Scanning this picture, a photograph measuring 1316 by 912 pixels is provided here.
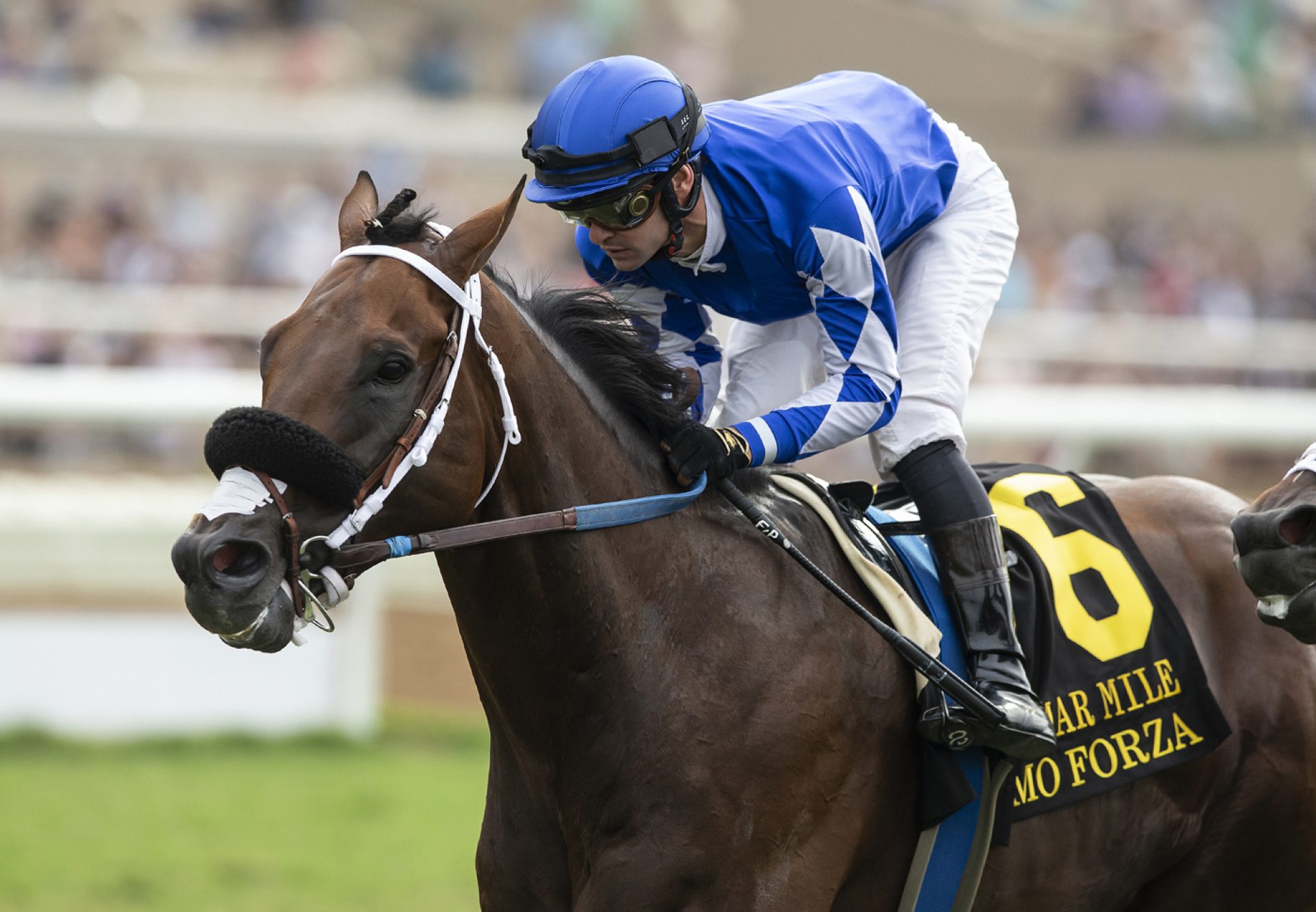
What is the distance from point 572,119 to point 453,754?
15.7 ft

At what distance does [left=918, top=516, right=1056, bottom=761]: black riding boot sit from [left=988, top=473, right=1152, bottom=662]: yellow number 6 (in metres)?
0.23

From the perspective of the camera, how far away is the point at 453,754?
761cm

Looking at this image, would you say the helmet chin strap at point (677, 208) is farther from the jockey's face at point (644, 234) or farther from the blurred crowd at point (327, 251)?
the blurred crowd at point (327, 251)

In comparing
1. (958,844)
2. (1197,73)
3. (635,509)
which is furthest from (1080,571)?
(1197,73)

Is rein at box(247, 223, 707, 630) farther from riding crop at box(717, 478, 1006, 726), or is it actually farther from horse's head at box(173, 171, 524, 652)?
riding crop at box(717, 478, 1006, 726)

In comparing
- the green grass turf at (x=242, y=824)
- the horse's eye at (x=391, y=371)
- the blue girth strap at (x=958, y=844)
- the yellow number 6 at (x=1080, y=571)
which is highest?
the horse's eye at (x=391, y=371)

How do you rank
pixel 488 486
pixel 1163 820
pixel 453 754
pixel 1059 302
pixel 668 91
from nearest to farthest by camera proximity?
pixel 488 486, pixel 668 91, pixel 1163 820, pixel 453 754, pixel 1059 302

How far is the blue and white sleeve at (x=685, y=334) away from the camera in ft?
12.6

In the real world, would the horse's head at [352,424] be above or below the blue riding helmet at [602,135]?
below

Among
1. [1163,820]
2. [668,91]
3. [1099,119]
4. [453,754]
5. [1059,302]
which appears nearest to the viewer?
[668,91]

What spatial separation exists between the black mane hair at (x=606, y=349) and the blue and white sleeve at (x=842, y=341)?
166 millimetres

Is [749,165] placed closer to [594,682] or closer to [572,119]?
[572,119]

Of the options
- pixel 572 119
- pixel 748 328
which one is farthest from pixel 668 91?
pixel 748 328

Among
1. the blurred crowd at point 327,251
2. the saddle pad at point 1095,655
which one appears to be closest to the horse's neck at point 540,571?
the saddle pad at point 1095,655
